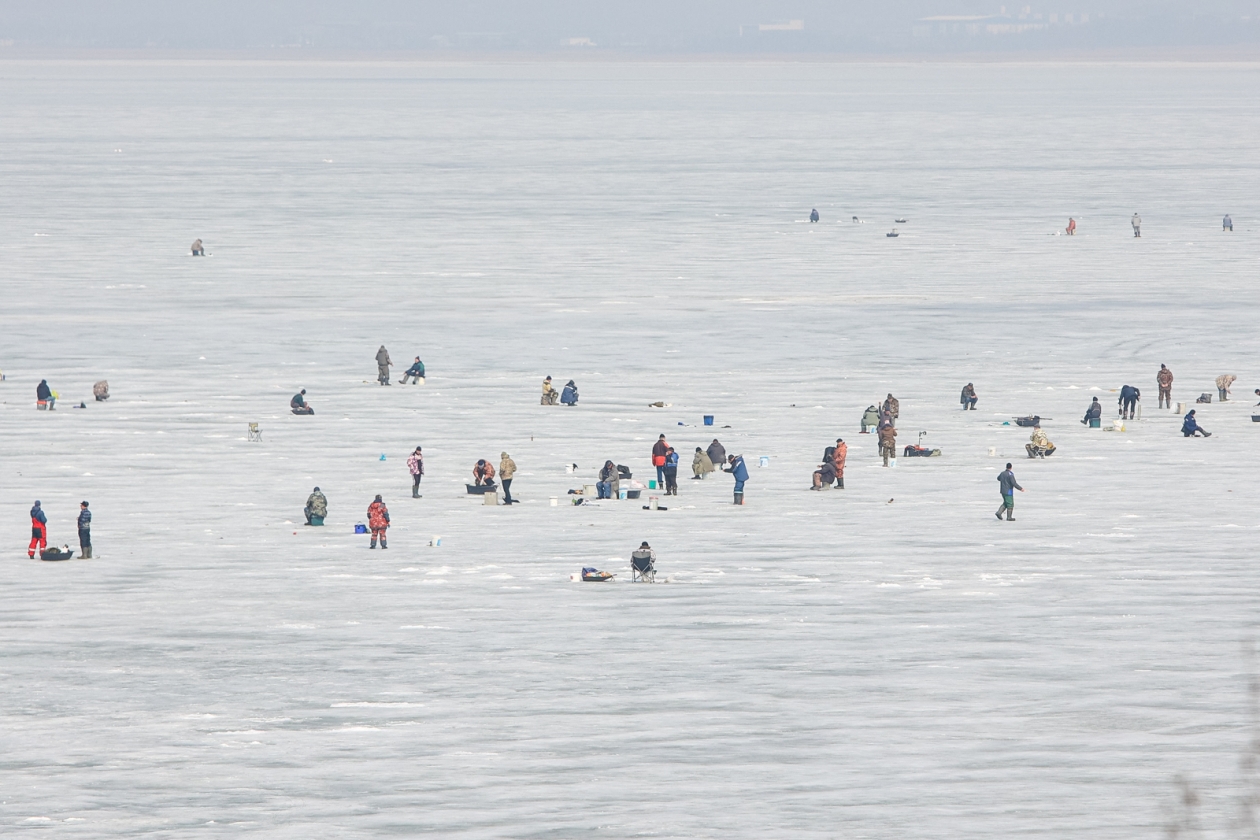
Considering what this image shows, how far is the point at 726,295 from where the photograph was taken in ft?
258

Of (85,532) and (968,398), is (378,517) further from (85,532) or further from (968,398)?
(968,398)

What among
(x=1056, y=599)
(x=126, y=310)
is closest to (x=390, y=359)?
(x=126, y=310)

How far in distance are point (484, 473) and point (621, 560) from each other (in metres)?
6.49

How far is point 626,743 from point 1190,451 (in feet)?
83.3

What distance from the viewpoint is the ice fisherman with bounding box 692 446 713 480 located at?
44947 millimetres

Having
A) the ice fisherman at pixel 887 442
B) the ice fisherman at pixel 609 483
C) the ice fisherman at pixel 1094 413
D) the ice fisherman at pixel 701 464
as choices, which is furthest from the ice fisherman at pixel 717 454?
the ice fisherman at pixel 1094 413

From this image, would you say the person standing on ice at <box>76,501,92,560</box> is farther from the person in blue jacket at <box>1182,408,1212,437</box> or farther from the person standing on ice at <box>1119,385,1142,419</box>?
the person standing on ice at <box>1119,385,1142,419</box>

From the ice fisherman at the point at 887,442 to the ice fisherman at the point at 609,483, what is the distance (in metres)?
6.91

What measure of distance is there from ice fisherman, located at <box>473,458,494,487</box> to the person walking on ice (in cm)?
1035

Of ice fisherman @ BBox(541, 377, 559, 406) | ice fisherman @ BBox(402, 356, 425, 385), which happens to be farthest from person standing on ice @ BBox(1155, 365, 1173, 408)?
ice fisherman @ BBox(402, 356, 425, 385)

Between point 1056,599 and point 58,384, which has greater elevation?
point 58,384

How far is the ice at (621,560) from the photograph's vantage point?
25.3 metres

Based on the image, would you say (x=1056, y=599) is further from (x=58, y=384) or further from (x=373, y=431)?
(x=58, y=384)

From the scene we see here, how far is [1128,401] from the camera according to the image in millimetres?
51438
